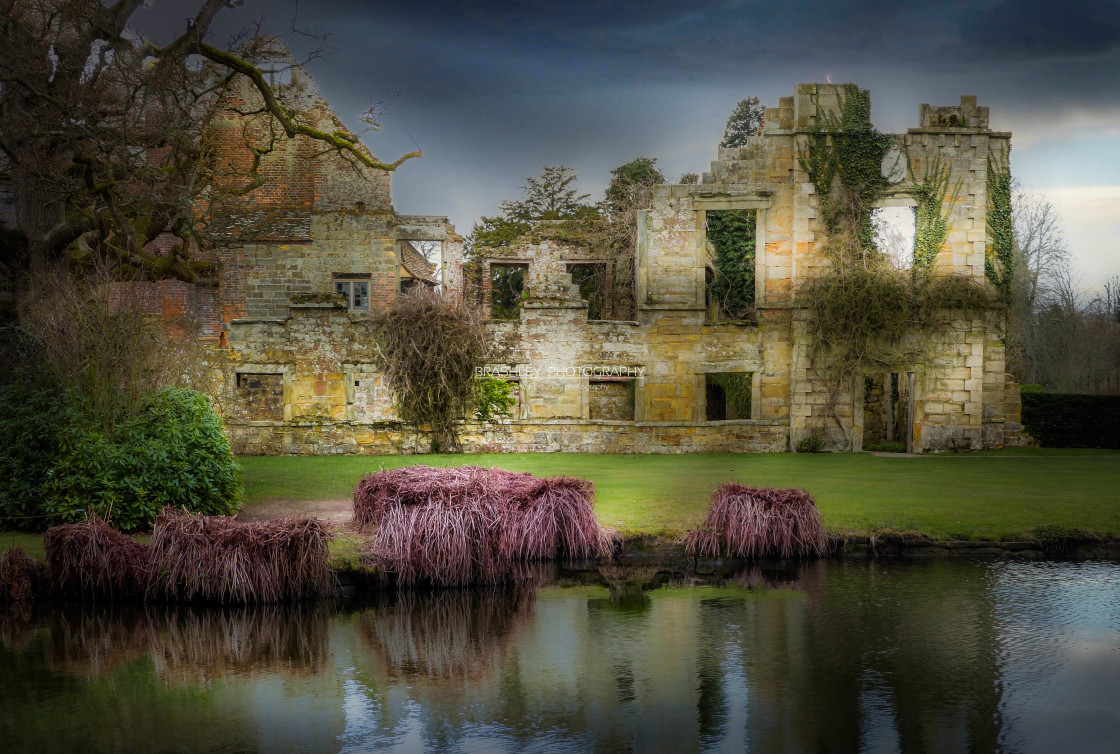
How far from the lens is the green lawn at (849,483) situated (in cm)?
1118

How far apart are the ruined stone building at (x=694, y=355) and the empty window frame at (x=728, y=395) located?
401mm

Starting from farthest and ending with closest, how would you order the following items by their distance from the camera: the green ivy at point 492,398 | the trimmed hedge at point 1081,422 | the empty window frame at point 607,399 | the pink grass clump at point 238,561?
the empty window frame at point 607,399 < the trimmed hedge at point 1081,422 < the green ivy at point 492,398 < the pink grass clump at point 238,561

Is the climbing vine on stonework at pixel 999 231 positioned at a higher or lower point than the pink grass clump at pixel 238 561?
higher

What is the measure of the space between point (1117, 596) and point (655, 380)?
1379cm

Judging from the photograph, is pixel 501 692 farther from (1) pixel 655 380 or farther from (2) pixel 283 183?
(2) pixel 283 183

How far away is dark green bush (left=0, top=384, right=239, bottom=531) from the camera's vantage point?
33.4 ft

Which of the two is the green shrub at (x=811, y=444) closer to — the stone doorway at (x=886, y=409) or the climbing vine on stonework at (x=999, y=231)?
the stone doorway at (x=886, y=409)

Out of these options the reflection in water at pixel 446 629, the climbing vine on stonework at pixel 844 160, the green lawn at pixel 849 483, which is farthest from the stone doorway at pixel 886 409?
the reflection in water at pixel 446 629

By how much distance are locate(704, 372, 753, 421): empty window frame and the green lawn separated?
542cm

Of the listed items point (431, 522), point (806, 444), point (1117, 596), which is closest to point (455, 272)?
point (806, 444)

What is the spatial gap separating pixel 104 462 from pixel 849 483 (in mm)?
10021

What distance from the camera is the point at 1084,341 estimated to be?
42.3 m

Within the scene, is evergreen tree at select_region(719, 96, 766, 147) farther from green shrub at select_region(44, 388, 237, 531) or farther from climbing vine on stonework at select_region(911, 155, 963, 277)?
green shrub at select_region(44, 388, 237, 531)

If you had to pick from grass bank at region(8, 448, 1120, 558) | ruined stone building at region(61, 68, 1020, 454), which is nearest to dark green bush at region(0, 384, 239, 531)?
grass bank at region(8, 448, 1120, 558)
